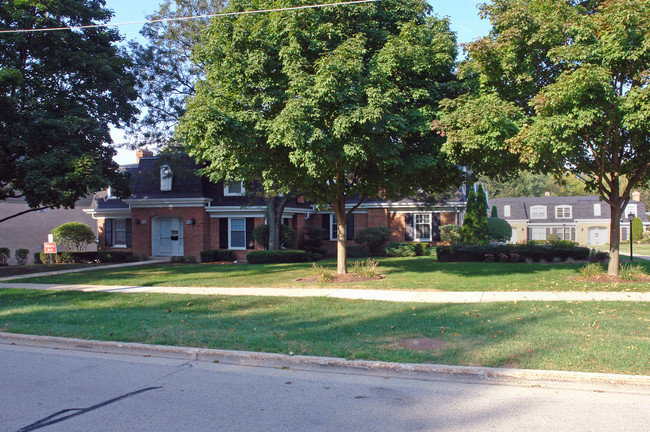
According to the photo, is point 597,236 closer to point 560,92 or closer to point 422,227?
point 422,227

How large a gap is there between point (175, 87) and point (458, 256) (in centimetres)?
1472

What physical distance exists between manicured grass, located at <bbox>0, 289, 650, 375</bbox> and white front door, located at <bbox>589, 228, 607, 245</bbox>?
47.5 metres

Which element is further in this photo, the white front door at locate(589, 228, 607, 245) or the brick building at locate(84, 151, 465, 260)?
the white front door at locate(589, 228, 607, 245)

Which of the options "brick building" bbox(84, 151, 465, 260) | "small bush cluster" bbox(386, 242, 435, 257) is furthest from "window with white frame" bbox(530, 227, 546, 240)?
"small bush cluster" bbox(386, 242, 435, 257)

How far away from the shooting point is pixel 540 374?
A: 6.09 meters

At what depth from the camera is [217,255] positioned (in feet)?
86.4

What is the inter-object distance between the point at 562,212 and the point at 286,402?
54893 mm

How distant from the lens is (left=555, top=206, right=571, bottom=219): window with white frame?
5362cm

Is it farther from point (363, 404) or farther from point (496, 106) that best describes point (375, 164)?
point (363, 404)

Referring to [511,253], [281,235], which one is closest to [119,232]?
[281,235]

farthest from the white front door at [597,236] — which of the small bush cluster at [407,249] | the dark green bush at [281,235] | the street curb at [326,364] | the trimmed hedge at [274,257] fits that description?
the street curb at [326,364]

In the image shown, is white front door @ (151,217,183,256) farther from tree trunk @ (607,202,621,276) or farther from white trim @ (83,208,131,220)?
tree trunk @ (607,202,621,276)

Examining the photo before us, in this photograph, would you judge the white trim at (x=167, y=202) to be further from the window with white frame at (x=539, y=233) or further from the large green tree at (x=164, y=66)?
the window with white frame at (x=539, y=233)

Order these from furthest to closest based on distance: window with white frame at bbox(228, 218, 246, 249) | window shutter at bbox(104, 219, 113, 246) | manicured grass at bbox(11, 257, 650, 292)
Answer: window shutter at bbox(104, 219, 113, 246)
window with white frame at bbox(228, 218, 246, 249)
manicured grass at bbox(11, 257, 650, 292)
